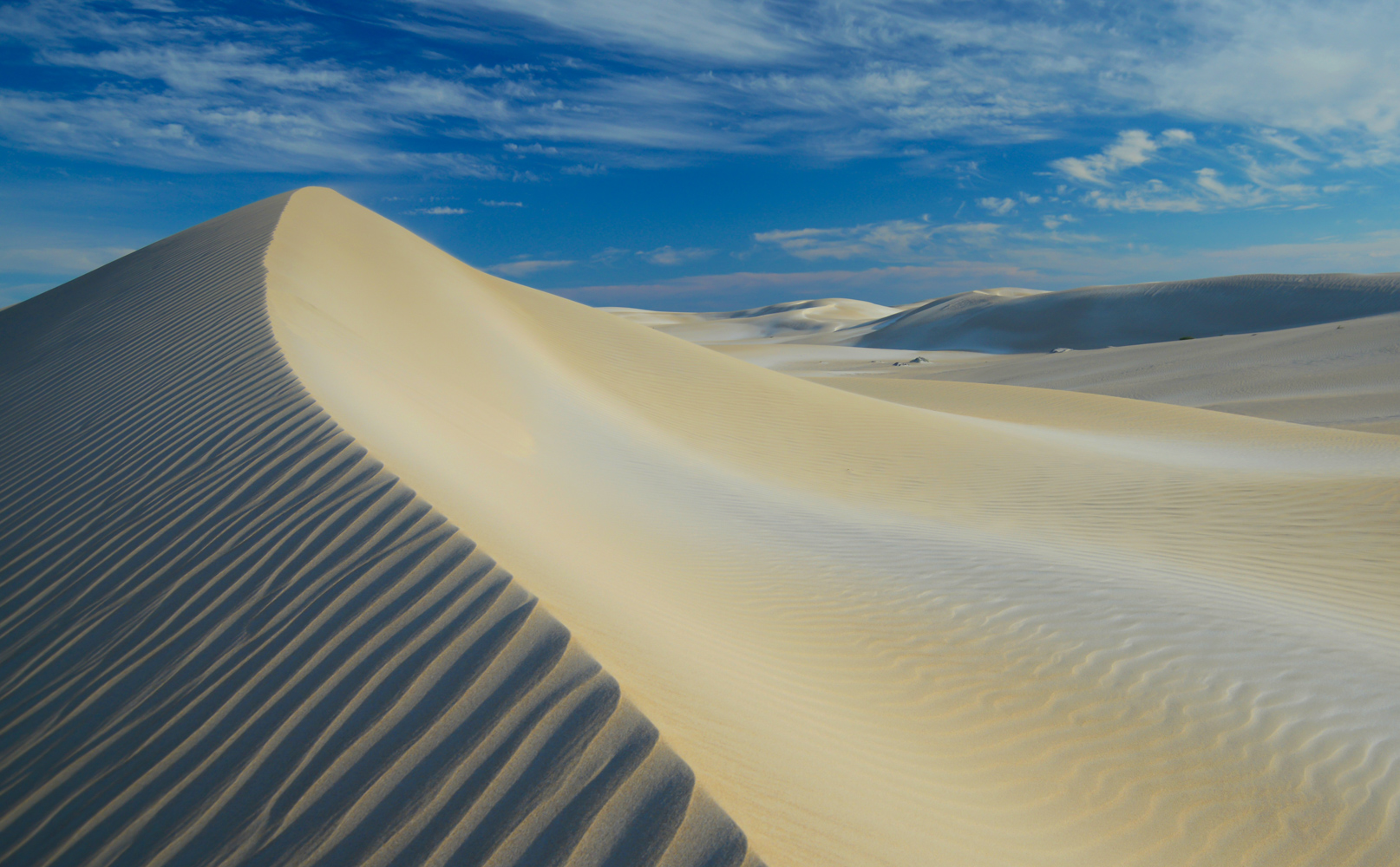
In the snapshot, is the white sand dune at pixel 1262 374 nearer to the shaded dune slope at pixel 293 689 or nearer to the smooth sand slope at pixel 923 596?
the smooth sand slope at pixel 923 596

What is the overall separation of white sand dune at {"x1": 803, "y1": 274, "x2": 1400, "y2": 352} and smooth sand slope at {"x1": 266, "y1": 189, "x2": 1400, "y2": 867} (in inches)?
1649

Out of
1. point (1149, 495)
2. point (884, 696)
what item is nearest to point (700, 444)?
point (1149, 495)

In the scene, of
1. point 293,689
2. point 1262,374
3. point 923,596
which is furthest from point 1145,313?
point 293,689

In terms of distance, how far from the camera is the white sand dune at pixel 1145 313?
4516cm

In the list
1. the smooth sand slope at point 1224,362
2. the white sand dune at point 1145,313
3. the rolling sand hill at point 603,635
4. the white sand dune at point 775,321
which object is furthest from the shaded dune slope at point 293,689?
the white sand dune at point 775,321

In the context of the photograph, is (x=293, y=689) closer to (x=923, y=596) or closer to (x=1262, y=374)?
(x=923, y=596)

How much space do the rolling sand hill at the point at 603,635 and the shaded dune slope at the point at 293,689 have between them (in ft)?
0.05

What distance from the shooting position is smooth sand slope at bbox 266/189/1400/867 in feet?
9.99

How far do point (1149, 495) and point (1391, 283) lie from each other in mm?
49717

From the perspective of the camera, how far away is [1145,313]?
172ft

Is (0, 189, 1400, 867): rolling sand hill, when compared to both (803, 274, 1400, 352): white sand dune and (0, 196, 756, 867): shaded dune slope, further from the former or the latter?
(803, 274, 1400, 352): white sand dune

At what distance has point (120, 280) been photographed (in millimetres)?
10367

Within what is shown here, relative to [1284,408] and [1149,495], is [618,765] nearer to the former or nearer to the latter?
[1149,495]

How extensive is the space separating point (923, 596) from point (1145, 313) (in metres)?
55.3
